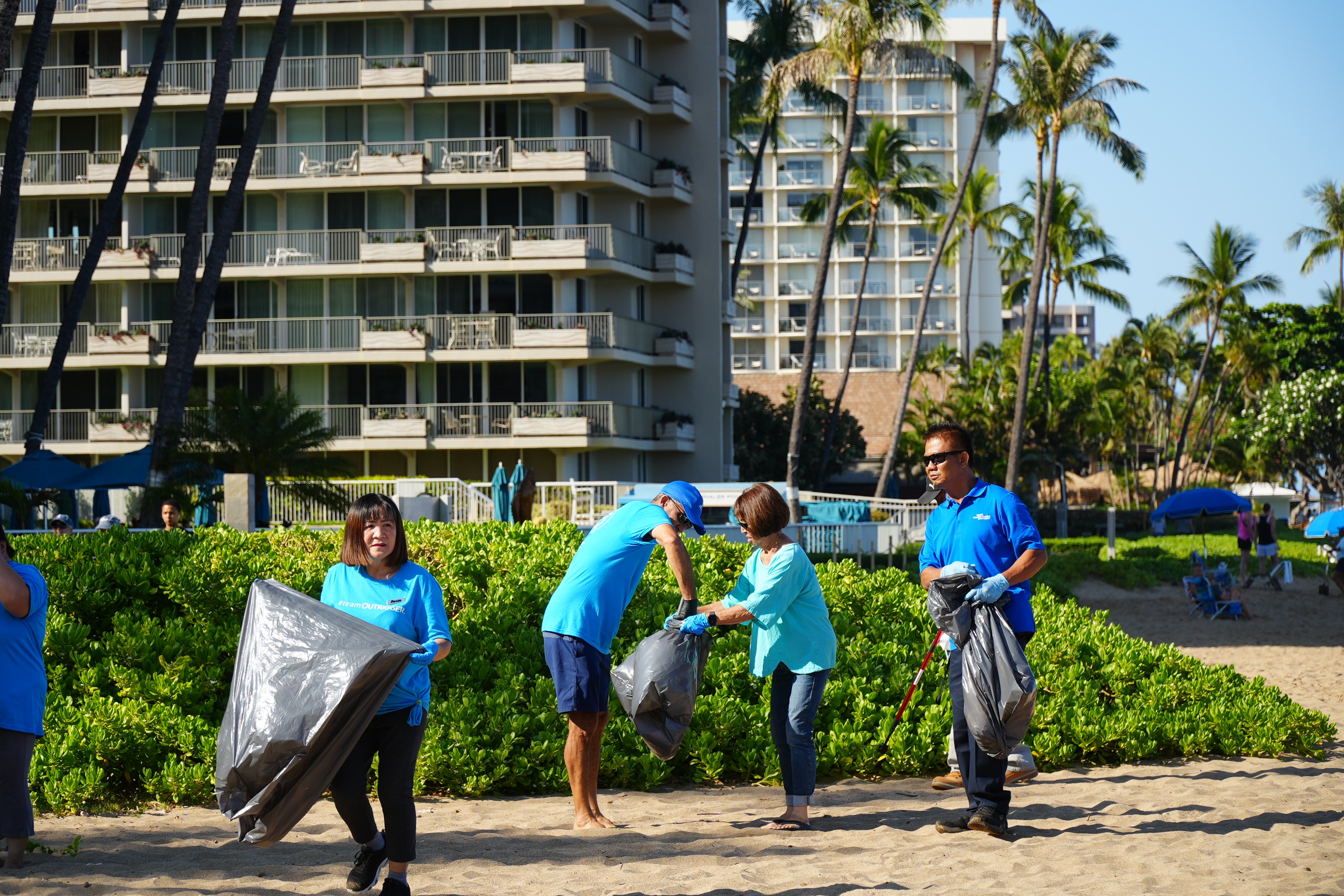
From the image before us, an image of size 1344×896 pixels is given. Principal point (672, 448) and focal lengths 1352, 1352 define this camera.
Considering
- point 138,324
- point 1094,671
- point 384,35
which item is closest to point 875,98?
point 384,35

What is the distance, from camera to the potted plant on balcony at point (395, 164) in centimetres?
3719

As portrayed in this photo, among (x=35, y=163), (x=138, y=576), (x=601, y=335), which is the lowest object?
(x=138, y=576)

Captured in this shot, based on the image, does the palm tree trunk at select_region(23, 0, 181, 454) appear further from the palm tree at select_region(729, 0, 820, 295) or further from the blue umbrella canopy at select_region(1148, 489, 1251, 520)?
the palm tree at select_region(729, 0, 820, 295)

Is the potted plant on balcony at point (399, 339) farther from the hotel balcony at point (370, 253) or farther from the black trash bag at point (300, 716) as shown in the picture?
the black trash bag at point (300, 716)

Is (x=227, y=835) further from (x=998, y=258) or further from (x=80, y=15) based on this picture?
(x=998, y=258)

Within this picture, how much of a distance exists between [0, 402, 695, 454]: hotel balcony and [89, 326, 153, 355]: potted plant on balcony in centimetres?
169

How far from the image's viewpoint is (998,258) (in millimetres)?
80062

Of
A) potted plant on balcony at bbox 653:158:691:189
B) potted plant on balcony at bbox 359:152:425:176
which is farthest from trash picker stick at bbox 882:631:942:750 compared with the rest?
potted plant on balcony at bbox 653:158:691:189

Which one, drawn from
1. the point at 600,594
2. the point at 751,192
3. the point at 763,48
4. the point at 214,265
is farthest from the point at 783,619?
the point at 751,192

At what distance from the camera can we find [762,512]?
6434mm

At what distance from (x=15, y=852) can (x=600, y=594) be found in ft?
9.13

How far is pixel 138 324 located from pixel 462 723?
34.0 meters

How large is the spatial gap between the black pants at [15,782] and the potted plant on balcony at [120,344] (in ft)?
114

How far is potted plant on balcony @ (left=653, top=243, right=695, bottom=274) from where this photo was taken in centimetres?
3962
